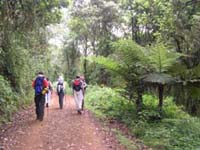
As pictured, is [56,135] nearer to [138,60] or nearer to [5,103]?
[5,103]

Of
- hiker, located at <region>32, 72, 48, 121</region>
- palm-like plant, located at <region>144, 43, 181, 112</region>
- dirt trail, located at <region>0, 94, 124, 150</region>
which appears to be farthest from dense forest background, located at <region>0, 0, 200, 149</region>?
dirt trail, located at <region>0, 94, 124, 150</region>

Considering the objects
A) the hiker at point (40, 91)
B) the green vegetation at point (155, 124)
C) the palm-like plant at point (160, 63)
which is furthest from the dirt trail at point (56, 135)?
the palm-like plant at point (160, 63)

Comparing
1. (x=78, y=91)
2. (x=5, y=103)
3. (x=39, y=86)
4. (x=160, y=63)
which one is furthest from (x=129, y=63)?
(x=5, y=103)

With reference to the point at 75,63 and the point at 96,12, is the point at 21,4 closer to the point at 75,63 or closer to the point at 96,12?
the point at 96,12

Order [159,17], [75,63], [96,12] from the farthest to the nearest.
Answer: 1. [75,63]
2. [96,12]
3. [159,17]

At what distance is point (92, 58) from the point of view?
1468 cm

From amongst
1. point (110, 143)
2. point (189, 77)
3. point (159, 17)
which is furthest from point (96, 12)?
point (110, 143)

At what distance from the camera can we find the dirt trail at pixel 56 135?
30.4 ft

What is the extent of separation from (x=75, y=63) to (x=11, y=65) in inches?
1238

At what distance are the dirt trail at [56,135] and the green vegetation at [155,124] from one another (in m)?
1.26

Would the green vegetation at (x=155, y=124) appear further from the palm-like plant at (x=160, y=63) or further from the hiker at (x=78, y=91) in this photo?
the palm-like plant at (x=160, y=63)

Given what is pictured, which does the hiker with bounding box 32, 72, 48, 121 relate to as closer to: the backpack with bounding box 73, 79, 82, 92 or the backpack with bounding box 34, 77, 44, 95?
the backpack with bounding box 34, 77, 44, 95

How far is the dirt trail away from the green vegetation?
4.12 ft

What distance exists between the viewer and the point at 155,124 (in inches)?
508
